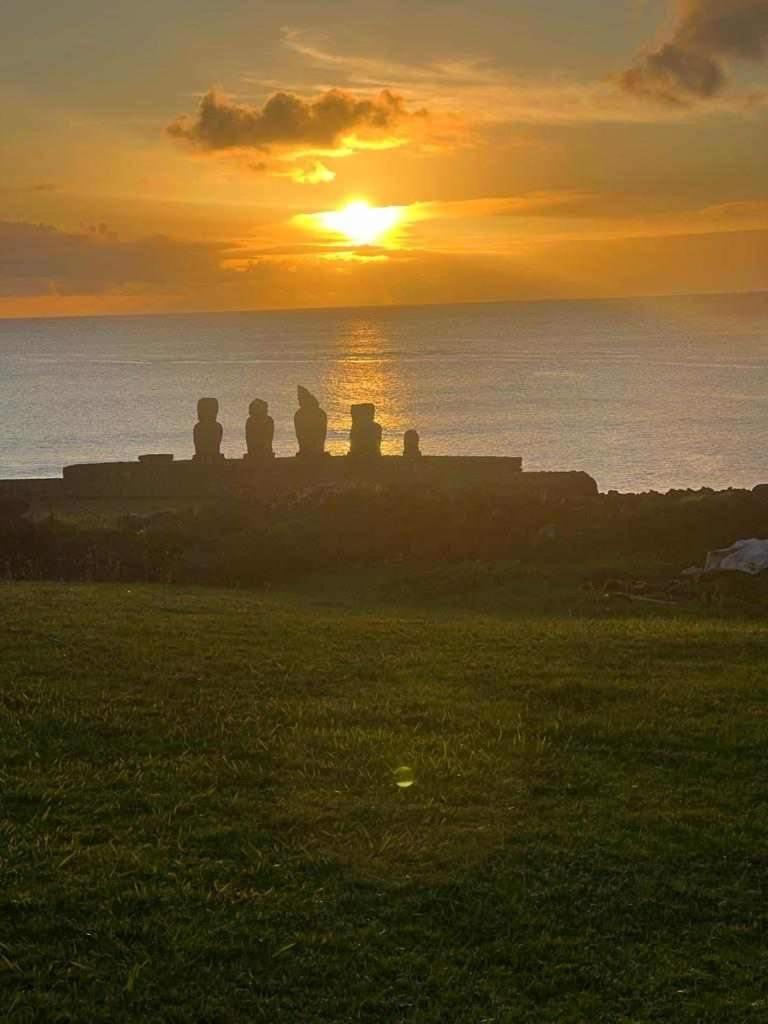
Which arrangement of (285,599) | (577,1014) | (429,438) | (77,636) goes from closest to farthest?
(577,1014)
(77,636)
(285,599)
(429,438)

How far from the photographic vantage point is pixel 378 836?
9117 millimetres

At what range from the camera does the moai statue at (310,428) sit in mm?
42938

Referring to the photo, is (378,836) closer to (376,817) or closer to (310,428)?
(376,817)

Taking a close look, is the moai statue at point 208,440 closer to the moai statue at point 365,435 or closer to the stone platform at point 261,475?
the stone platform at point 261,475

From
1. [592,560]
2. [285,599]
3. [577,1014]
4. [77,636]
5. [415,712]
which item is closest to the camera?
[577,1014]

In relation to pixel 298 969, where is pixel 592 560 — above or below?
above

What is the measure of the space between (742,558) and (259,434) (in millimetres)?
23588

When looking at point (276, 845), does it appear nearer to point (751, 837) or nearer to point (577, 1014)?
point (577, 1014)

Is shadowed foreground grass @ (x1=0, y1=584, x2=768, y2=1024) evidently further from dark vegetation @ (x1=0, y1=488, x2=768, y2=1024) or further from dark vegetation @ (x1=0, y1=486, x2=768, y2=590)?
dark vegetation @ (x1=0, y1=486, x2=768, y2=590)

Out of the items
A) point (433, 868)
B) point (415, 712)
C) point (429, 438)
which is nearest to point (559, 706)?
point (415, 712)

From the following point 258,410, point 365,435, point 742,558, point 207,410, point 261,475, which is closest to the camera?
point 742,558

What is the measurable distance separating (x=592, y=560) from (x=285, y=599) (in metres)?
6.97

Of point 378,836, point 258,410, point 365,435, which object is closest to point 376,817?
point 378,836

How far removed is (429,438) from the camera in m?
134
